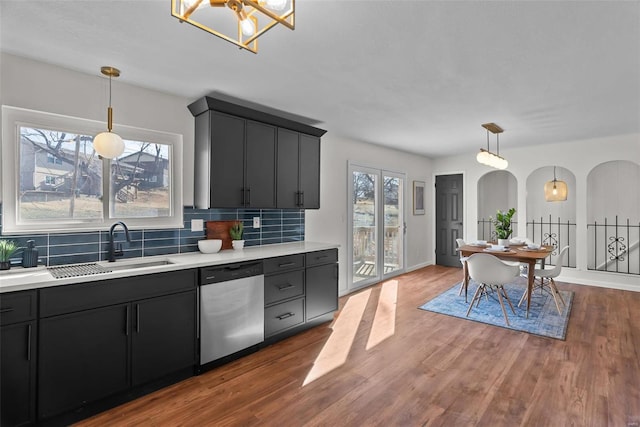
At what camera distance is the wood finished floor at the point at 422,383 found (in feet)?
6.64

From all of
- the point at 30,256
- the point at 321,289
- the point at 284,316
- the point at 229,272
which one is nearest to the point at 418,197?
the point at 321,289

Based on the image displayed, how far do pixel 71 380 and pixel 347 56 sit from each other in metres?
2.79

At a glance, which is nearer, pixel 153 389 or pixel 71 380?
pixel 71 380

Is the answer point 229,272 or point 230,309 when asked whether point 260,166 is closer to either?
point 229,272

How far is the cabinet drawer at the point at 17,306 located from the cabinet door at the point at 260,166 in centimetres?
172

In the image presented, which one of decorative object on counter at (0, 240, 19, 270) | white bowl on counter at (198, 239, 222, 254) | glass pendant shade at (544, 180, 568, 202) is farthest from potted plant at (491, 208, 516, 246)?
decorative object on counter at (0, 240, 19, 270)

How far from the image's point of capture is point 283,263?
3129mm

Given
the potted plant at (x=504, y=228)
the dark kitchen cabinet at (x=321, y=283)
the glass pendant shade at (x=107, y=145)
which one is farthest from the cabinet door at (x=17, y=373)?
the potted plant at (x=504, y=228)

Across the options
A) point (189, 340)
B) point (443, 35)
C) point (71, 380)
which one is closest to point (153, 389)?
point (189, 340)

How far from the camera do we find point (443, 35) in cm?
203

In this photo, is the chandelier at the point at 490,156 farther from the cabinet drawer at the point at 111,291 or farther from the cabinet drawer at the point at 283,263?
the cabinet drawer at the point at 111,291

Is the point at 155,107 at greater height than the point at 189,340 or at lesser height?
greater

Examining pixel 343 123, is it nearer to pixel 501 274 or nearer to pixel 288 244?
pixel 288 244

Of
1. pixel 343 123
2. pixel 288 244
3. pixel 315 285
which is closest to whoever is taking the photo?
pixel 315 285
